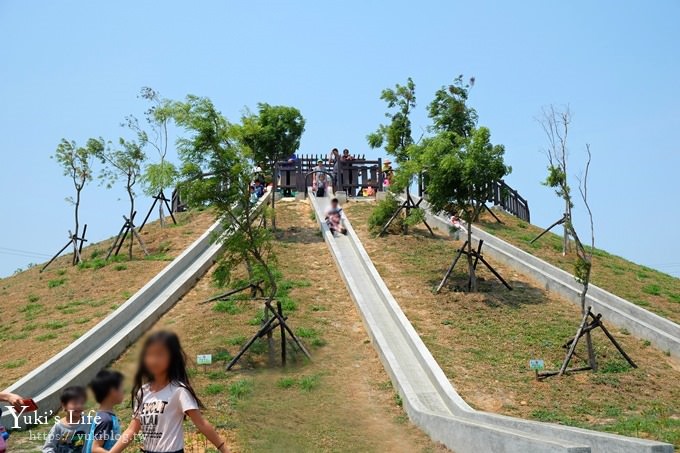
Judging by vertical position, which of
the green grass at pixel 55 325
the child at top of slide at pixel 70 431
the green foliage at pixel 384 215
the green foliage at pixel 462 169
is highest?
the green foliage at pixel 462 169

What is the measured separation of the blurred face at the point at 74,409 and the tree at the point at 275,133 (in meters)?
19.6

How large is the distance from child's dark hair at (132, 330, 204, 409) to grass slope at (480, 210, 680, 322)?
1692cm

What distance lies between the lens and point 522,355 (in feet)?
53.1

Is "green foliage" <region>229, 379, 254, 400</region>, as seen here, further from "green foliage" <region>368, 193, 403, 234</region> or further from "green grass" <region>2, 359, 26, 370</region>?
"green foliage" <region>368, 193, 403, 234</region>

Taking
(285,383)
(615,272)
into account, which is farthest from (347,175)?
(285,383)

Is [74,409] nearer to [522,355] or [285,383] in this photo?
[285,383]

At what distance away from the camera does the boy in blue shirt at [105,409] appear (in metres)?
5.32

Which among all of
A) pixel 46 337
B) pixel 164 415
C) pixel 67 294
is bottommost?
pixel 46 337

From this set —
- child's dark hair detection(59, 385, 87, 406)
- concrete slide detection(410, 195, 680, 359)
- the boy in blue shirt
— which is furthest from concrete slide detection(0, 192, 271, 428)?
concrete slide detection(410, 195, 680, 359)

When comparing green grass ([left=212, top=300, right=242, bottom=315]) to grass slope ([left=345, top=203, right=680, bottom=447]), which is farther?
green grass ([left=212, top=300, right=242, bottom=315])

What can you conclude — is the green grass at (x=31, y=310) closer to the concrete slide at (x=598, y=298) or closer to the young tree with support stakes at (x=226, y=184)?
the young tree with support stakes at (x=226, y=184)

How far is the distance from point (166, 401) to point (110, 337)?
12464 mm

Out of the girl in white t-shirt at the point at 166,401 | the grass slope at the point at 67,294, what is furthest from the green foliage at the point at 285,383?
the girl in white t-shirt at the point at 166,401

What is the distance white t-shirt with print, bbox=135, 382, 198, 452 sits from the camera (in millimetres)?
5027
